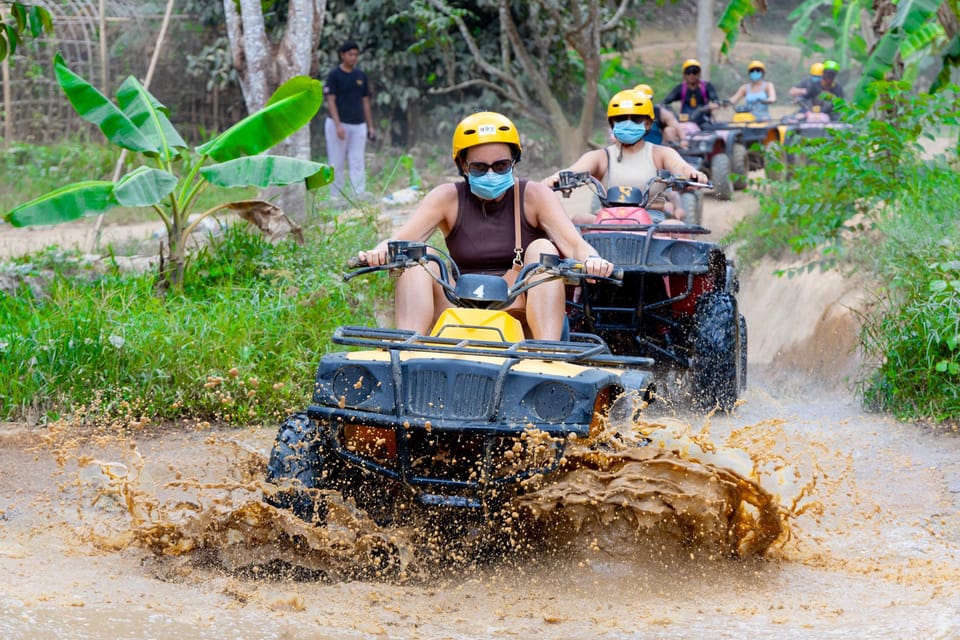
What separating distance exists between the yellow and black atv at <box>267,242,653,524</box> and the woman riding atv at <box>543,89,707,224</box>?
13.8 ft

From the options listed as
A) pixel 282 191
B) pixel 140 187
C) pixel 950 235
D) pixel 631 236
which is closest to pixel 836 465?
pixel 631 236

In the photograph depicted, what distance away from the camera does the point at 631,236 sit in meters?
7.47

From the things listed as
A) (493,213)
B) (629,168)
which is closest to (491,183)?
(493,213)

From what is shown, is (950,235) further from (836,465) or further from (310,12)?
(310,12)

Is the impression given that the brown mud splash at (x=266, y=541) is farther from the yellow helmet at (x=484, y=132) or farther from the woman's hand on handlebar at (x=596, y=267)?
the yellow helmet at (x=484, y=132)

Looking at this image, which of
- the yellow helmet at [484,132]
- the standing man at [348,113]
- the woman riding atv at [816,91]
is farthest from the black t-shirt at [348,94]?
the yellow helmet at [484,132]

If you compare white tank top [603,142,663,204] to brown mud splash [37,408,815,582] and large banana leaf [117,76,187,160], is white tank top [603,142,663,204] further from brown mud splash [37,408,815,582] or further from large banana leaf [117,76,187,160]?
brown mud splash [37,408,815,582]

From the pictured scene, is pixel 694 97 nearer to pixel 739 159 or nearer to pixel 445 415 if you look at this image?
pixel 739 159

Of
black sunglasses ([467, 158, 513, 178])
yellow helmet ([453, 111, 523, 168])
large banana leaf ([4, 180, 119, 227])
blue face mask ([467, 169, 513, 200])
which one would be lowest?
large banana leaf ([4, 180, 119, 227])

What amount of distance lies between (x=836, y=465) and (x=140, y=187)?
14.4 feet

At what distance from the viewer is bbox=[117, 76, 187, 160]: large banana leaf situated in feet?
27.3

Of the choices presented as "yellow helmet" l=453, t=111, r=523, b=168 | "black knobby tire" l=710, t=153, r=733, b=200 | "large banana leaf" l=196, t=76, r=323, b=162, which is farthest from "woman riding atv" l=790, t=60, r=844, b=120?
"yellow helmet" l=453, t=111, r=523, b=168

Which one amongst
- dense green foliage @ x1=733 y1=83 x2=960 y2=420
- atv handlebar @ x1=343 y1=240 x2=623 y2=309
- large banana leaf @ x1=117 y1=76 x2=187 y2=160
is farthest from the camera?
Result: large banana leaf @ x1=117 y1=76 x2=187 y2=160

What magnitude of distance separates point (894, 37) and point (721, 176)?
6228mm
